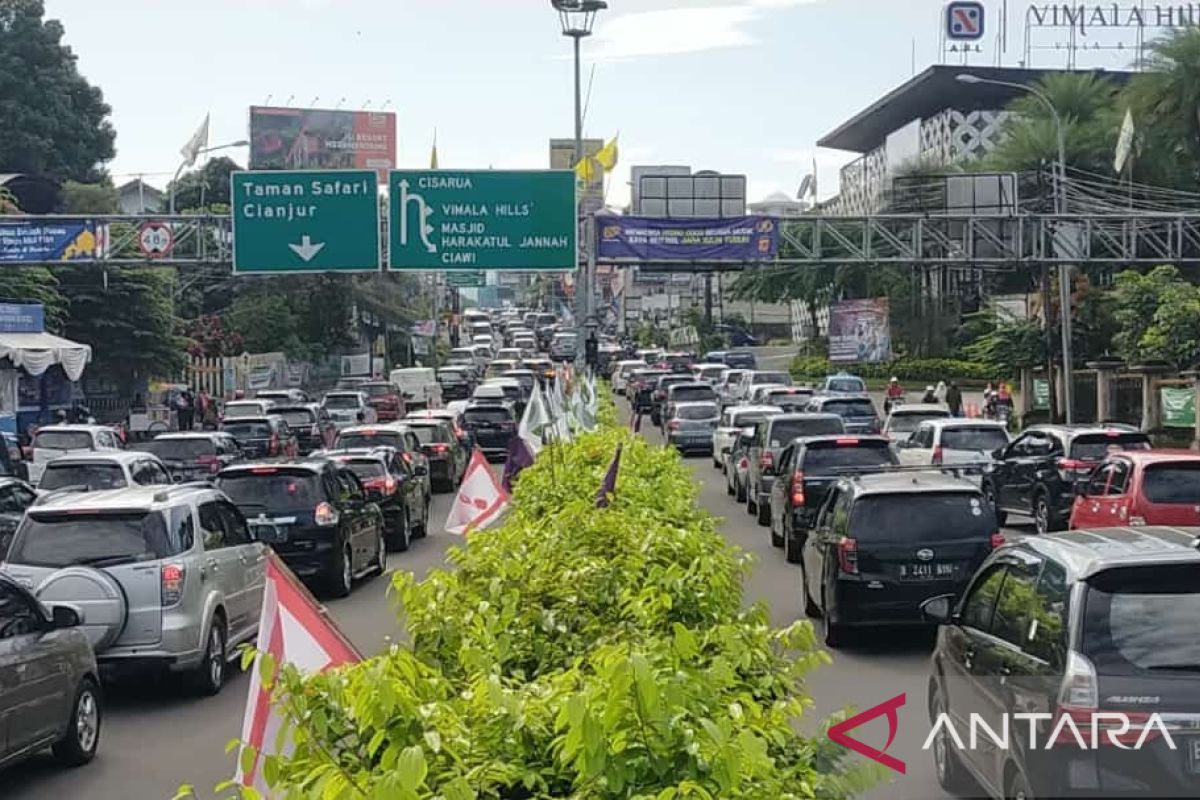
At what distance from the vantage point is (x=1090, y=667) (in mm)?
6484

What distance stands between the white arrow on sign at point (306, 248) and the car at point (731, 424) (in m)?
9.86

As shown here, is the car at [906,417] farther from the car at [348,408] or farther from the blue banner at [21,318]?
the blue banner at [21,318]

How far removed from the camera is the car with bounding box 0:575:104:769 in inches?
384

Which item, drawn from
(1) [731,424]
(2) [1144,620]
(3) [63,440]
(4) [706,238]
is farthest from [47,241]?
(2) [1144,620]

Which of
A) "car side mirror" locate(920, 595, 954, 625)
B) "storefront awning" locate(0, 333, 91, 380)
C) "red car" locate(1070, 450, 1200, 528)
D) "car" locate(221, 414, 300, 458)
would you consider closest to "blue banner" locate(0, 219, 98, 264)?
"storefront awning" locate(0, 333, 91, 380)

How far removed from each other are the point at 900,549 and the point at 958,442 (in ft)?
43.1

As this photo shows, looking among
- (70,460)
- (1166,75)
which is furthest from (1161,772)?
(1166,75)

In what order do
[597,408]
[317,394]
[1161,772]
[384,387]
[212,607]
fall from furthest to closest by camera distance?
[317,394], [384,387], [597,408], [212,607], [1161,772]

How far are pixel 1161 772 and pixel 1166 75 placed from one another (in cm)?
4972

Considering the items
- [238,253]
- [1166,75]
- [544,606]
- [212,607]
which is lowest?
[212,607]

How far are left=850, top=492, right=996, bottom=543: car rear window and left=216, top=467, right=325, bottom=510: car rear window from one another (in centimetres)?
690

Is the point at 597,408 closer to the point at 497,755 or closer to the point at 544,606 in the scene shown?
the point at 544,606

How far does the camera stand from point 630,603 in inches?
269

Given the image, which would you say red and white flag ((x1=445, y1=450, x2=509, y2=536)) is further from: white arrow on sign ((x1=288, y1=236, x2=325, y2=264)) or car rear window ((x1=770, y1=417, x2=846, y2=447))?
white arrow on sign ((x1=288, y1=236, x2=325, y2=264))
